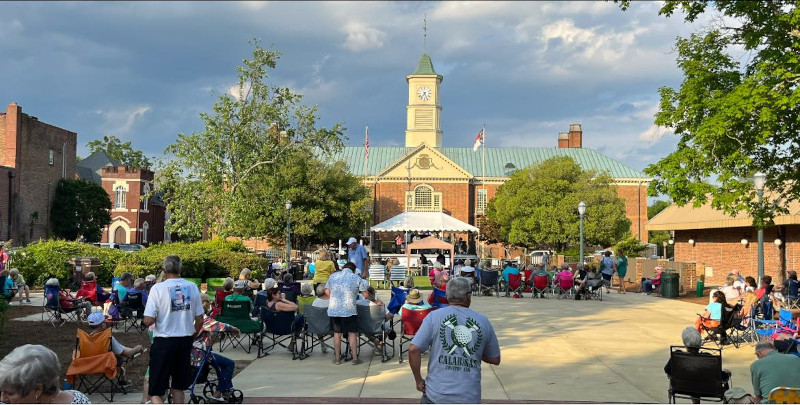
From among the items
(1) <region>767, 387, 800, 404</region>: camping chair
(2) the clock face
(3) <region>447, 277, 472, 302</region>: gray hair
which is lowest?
(1) <region>767, 387, 800, 404</region>: camping chair

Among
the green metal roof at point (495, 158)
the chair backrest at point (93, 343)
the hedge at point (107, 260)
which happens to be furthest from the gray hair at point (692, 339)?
the green metal roof at point (495, 158)

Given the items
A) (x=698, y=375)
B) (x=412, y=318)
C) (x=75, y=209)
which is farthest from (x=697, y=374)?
(x=75, y=209)

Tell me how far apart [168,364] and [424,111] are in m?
77.0

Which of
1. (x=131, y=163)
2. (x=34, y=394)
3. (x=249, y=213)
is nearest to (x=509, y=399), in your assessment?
(x=34, y=394)

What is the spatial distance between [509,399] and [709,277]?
92.8 feet

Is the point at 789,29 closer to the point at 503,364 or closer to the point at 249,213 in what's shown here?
the point at 503,364

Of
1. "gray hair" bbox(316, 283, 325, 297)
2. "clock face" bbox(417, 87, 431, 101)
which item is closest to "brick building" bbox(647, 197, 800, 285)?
"gray hair" bbox(316, 283, 325, 297)

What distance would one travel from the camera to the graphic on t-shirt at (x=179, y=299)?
7.05m

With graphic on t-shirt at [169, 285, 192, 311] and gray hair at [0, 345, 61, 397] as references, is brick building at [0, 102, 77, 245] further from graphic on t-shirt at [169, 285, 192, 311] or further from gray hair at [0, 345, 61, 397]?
gray hair at [0, 345, 61, 397]

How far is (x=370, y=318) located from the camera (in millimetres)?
11219

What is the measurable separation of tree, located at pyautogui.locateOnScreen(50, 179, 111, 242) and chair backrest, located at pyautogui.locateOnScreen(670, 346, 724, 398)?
5152cm

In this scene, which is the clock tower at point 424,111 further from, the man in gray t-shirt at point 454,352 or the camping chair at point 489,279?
the man in gray t-shirt at point 454,352

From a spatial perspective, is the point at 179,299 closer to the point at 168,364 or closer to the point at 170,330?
the point at 170,330

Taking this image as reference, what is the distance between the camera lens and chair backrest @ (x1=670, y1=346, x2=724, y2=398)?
745 cm
